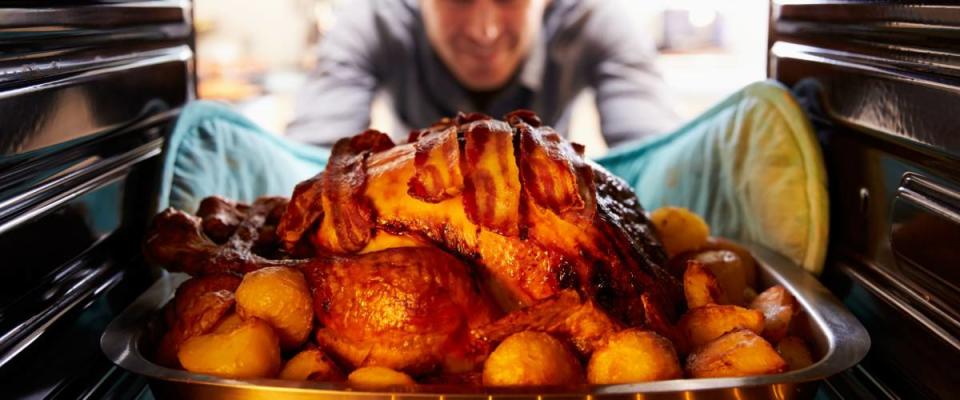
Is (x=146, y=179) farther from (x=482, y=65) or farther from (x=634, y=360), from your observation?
(x=482, y=65)

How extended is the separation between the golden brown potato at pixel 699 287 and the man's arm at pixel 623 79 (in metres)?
1.93

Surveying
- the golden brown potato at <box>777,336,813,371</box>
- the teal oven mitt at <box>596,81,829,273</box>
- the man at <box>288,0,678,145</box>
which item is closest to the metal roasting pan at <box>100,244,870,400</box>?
the golden brown potato at <box>777,336,813,371</box>

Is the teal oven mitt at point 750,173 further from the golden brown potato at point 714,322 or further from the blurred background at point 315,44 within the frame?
the blurred background at point 315,44

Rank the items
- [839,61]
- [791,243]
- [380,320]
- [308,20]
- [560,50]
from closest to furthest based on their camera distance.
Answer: [380,320]
[839,61]
[791,243]
[560,50]
[308,20]

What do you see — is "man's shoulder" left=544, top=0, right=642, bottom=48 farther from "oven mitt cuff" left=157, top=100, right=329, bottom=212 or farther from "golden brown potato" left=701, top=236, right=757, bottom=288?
"golden brown potato" left=701, top=236, right=757, bottom=288

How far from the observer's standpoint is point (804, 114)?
1372 mm

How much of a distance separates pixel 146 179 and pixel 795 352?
925mm

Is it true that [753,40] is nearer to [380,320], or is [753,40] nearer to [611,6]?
[611,6]

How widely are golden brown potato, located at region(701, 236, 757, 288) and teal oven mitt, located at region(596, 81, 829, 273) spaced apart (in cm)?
8

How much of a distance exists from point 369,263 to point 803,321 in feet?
1.80

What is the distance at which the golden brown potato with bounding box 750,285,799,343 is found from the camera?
1047mm

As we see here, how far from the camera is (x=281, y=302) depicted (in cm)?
95

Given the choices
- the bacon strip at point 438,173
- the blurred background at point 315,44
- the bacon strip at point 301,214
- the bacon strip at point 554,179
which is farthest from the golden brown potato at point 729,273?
the blurred background at point 315,44

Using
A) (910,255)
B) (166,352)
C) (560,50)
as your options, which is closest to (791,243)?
(910,255)
